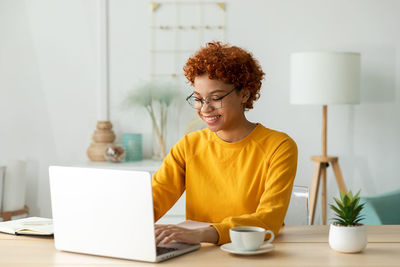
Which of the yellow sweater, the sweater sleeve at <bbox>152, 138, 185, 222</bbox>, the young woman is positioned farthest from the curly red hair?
the sweater sleeve at <bbox>152, 138, 185, 222</bbox>

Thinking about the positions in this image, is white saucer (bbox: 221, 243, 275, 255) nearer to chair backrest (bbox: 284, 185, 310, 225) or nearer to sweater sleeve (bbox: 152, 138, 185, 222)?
sweater sleeve (bbox: 152, 138, 185, 222)

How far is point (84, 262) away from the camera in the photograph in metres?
1.42

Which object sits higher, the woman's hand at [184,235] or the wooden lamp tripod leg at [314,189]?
the woman's hand at [184,235]

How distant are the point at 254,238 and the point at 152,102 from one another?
2.66m

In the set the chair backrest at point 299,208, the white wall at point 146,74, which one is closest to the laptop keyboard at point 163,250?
the chair backrest at point 299,208

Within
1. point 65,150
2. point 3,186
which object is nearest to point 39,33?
point 65,150

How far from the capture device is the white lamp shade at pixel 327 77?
11.4 feet

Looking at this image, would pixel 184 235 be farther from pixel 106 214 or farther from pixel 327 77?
pixel 327 77

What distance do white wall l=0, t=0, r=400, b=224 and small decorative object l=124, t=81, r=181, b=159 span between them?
10cm

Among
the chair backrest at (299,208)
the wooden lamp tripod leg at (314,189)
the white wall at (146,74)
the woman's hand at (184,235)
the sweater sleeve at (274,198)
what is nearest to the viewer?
the woman's hand at (184,235)

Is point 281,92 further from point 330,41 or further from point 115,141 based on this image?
point 115,141

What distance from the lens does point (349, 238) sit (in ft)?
4.75

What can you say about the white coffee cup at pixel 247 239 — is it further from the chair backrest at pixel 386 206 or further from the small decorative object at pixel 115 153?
the small decorative object at pixel 115 153

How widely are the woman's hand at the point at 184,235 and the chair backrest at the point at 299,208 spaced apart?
0.70 metres
